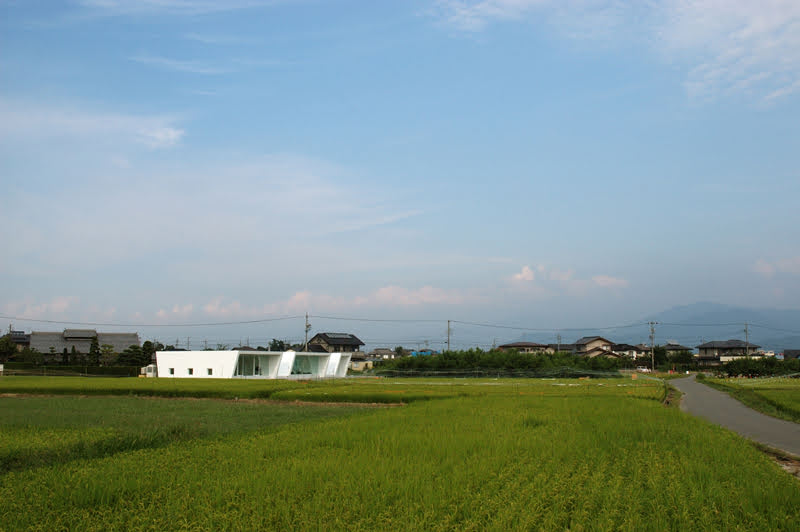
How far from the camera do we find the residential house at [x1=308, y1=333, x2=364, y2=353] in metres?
84.1

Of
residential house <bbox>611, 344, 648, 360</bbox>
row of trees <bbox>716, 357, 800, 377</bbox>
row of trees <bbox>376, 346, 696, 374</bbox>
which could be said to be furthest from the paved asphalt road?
residential house <bbox>611, 344, 648, 360</bbox>

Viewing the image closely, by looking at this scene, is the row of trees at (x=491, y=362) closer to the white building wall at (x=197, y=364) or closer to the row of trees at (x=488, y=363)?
the row of trees at (x=488, y=363)

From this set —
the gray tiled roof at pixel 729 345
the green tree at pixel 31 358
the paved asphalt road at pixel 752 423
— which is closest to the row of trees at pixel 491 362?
the green tree at pixel 31 358

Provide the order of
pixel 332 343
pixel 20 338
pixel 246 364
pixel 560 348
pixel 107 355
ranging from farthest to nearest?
1. pixel 560 348
2. pixel 20 338
3. pixel 332 343
4. pixel 107 355
5. pixel 246 364

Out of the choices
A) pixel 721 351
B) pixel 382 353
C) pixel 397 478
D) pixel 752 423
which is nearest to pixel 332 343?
pixel 382 353

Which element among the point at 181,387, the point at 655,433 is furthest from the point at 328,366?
the point at 655,433

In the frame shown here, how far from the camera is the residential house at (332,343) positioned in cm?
8406

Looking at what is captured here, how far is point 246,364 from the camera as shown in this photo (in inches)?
1882

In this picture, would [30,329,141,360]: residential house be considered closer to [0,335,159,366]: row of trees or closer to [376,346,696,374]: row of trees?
[0,335,159,366]: row of trees

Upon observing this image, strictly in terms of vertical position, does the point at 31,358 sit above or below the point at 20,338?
below

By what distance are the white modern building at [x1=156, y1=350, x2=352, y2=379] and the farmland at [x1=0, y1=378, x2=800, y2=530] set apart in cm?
3244

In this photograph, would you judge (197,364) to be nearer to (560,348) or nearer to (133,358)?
(133,358)

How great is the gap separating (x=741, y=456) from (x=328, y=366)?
4524cm

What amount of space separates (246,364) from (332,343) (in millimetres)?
36231
